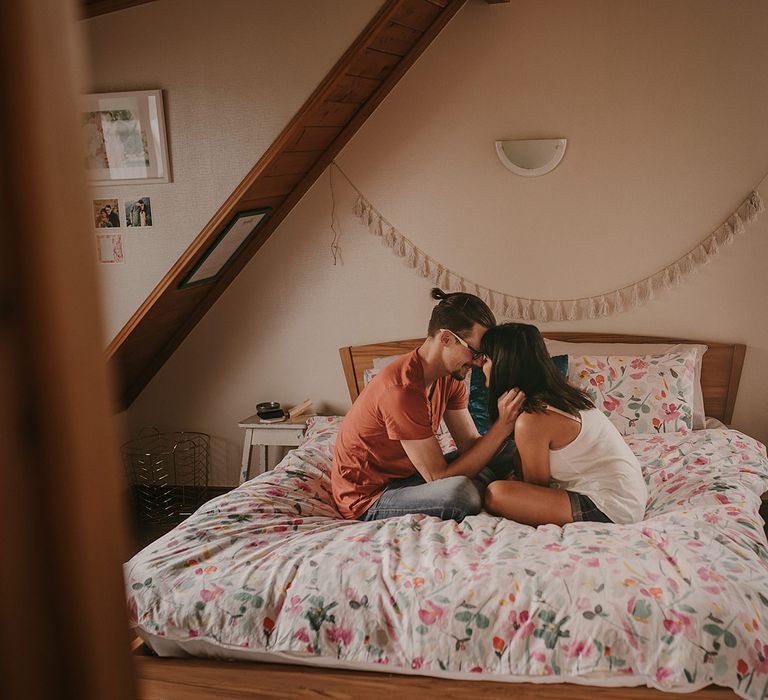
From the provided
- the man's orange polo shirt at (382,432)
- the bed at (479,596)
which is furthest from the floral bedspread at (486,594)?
the man's orange polo shirt at (382,432)

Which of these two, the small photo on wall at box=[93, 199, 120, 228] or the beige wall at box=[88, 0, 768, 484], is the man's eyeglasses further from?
the small photo on wall at box=[93, 199, 120, 228]

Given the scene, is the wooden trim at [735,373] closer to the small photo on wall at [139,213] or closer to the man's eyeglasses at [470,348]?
the man's eyeglasses at [470,348]

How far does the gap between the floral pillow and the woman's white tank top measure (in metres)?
0.90

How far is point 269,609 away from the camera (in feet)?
6.90

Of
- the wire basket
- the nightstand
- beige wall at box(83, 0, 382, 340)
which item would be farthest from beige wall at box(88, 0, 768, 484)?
the wire basket

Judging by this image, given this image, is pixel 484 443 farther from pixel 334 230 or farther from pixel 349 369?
pixel 334 230

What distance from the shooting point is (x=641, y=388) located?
341 cm

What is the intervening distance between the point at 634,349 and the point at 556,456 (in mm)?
1366

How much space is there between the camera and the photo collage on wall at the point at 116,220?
3.34 metres

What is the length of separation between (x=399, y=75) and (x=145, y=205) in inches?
50.7

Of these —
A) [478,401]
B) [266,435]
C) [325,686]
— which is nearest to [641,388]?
[478,401]

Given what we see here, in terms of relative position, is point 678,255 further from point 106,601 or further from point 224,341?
point 106,601

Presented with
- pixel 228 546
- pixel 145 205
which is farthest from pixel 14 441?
pixel 145 205

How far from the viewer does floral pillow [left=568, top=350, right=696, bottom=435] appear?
11.0ft
